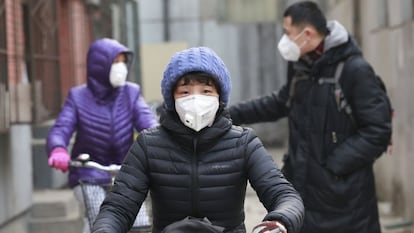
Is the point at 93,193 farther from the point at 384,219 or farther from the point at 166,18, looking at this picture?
the point at 166,18

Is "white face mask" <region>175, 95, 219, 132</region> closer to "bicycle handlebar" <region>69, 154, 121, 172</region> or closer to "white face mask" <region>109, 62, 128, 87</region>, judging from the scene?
"bicycle handlebar" <region>69, 154, 121, 172</region>

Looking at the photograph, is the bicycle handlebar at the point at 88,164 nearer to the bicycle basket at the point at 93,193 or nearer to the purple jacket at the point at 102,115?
the bicycle basket at the point at 93,193

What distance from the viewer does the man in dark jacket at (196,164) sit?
9.11 feet

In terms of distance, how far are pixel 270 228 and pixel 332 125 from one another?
1.98m

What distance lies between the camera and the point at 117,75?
4.78 m

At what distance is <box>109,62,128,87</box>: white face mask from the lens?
477 centimetres

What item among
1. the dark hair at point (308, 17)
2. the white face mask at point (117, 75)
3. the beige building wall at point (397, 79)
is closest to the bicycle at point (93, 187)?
the white face mask at point (117, 75)

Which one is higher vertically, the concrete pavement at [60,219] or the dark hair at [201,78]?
the dark hair at [201,78]

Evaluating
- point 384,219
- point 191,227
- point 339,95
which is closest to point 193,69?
point 191,227

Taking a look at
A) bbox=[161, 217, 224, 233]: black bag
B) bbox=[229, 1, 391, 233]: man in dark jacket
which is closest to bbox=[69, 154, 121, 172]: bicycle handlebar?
bbox=[229, 1, 391, 233]: man in dark jacket

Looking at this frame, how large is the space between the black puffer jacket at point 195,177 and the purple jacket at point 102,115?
1850 mm

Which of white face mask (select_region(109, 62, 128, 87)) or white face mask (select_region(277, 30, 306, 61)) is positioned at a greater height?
white face mask (select_region(277, 30, 306, 61))

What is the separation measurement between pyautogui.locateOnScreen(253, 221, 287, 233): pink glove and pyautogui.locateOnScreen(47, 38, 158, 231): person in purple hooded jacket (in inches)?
92.6

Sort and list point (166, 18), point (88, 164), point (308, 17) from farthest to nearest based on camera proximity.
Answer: point (166, 18) → point (308, 17) → point (88, 164)
